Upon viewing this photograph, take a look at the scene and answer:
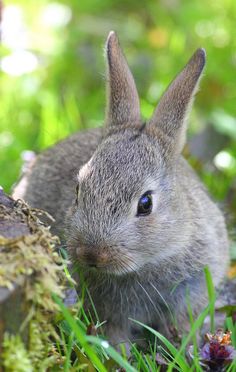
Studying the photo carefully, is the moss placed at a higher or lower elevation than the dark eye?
lower

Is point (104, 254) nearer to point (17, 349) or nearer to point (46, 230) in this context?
point (46, 230)

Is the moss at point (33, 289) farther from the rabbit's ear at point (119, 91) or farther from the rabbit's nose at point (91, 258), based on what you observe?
the rabbit's ear at point (119, 91)

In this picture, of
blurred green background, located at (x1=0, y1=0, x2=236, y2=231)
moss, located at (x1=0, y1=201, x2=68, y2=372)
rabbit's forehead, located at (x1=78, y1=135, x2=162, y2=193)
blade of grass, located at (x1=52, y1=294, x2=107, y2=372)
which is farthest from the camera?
blurred green background, located at (x1=0, y1=0, x2=236, y2=231)

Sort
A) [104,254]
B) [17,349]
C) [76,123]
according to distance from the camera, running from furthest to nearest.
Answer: [76,123] → [104,254] → [17,349]

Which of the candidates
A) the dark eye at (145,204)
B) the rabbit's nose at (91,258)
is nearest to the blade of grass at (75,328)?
the rabbit's nose at (91,258)

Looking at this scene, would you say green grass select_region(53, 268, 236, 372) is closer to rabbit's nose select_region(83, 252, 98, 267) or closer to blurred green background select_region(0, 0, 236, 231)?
rabbit's nose select_region(83, 252, 98, 267)

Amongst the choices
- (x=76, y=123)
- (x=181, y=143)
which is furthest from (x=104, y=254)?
(x=76, y=123)

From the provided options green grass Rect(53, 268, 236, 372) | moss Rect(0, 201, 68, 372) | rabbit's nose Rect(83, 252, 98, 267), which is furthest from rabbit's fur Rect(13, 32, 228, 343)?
moss Rect(0, 201, 68, 372)
